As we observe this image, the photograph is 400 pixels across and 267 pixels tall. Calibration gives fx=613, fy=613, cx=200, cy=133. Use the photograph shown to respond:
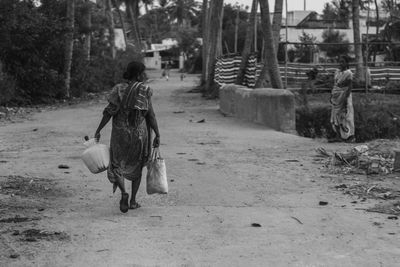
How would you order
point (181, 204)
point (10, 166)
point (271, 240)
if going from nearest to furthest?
point (271, 240), point (181, 204), point (10, 166)

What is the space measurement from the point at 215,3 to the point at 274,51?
1059 centimetres

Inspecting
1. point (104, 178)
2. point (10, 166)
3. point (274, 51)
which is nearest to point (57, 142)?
point (10, 166)

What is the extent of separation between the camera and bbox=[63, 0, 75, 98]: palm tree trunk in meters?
23.2

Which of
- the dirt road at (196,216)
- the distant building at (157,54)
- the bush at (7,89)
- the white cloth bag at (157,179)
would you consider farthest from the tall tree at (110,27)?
the distant building at (157,54)

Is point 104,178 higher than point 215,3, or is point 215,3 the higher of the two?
point 215,3

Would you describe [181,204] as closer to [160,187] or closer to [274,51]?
[160,187]

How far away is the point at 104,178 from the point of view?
8297 millimetres

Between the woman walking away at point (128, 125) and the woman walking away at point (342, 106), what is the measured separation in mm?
6557

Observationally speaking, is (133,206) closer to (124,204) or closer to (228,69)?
(124,204)

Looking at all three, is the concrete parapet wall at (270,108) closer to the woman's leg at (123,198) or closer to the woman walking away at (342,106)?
the woman walking away at (342,106)

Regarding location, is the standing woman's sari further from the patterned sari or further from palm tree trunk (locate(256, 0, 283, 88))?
the patterned sari

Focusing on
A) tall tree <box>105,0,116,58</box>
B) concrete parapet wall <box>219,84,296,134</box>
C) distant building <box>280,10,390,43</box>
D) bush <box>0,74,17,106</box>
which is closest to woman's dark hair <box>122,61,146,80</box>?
concrete parapet wall <box>219,84,296,134</box>

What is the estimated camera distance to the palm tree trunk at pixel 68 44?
23234mm

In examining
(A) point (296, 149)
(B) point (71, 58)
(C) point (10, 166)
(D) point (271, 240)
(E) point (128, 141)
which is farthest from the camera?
(B) point (71, 58)
